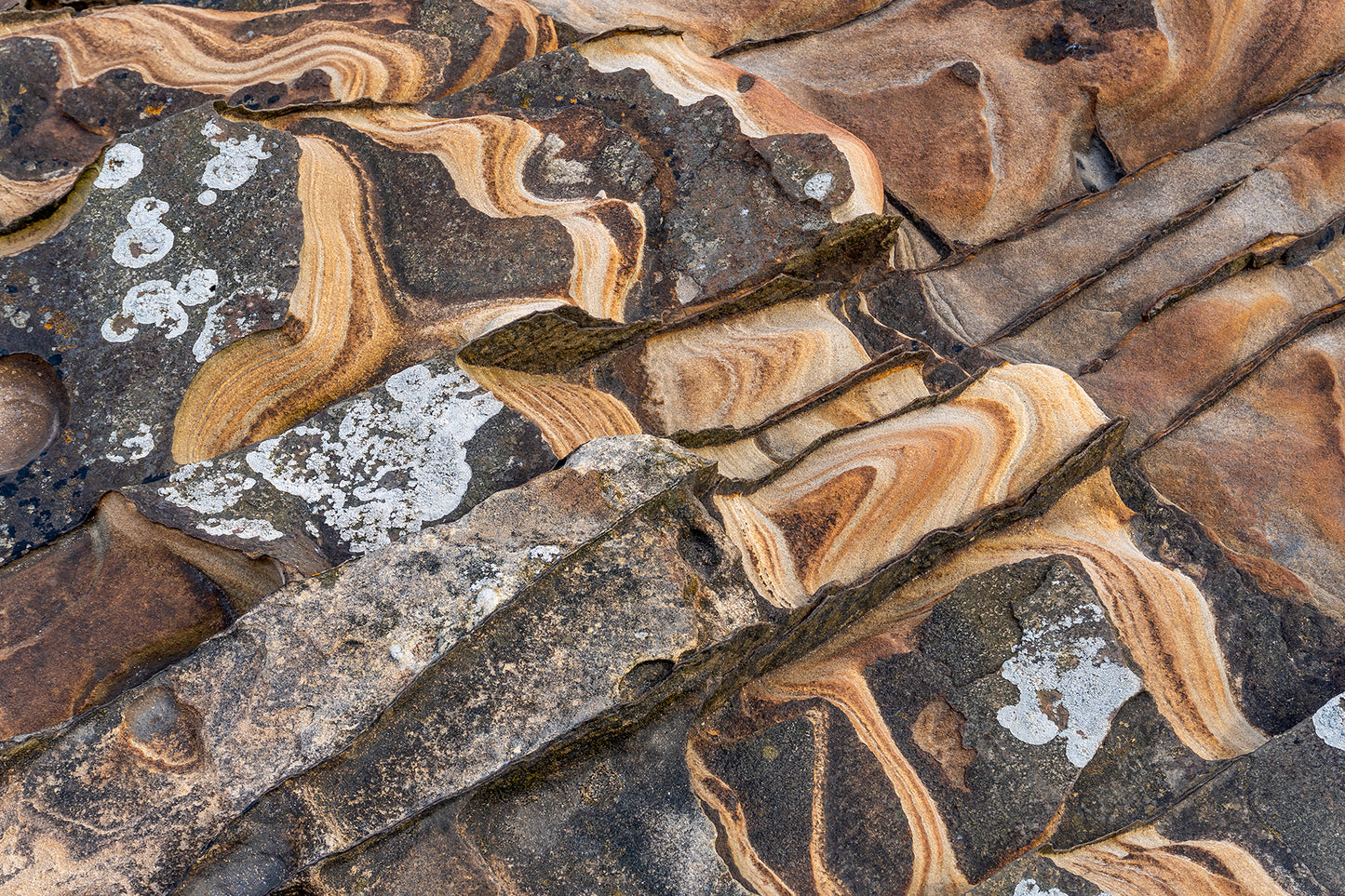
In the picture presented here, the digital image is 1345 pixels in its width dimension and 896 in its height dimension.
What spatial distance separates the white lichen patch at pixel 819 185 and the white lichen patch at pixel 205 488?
13.5 ft

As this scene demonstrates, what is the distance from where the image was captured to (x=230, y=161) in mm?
6344

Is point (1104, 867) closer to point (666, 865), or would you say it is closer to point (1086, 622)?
point (1086, 622)

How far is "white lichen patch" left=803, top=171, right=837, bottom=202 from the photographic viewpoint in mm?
6879

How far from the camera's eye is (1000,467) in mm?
5922

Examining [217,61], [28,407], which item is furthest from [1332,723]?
[217,61]

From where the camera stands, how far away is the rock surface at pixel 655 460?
457 cm

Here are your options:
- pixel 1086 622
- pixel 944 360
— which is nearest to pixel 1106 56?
pixel 944 360

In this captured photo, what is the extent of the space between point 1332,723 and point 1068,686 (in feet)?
4.11

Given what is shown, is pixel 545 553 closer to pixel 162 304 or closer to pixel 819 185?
pixel 162 304

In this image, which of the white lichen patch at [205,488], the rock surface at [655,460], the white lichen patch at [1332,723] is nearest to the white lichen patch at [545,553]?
the rock surface at [655,460]

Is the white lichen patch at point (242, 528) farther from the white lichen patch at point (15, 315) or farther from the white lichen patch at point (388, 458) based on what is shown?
the white lichen patch at point (15, 315)

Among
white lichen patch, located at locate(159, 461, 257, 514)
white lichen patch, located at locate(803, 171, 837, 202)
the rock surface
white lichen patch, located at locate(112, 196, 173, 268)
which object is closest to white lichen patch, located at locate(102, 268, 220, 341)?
the rock surface

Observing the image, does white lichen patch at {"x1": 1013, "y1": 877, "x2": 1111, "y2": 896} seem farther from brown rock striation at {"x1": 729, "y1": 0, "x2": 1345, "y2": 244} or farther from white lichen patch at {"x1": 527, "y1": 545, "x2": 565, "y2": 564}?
brown rock striation at {"x1": 729, "y1": 0, "x2": 1345, "y2": 244}

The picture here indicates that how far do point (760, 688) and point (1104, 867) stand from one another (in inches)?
74.3
